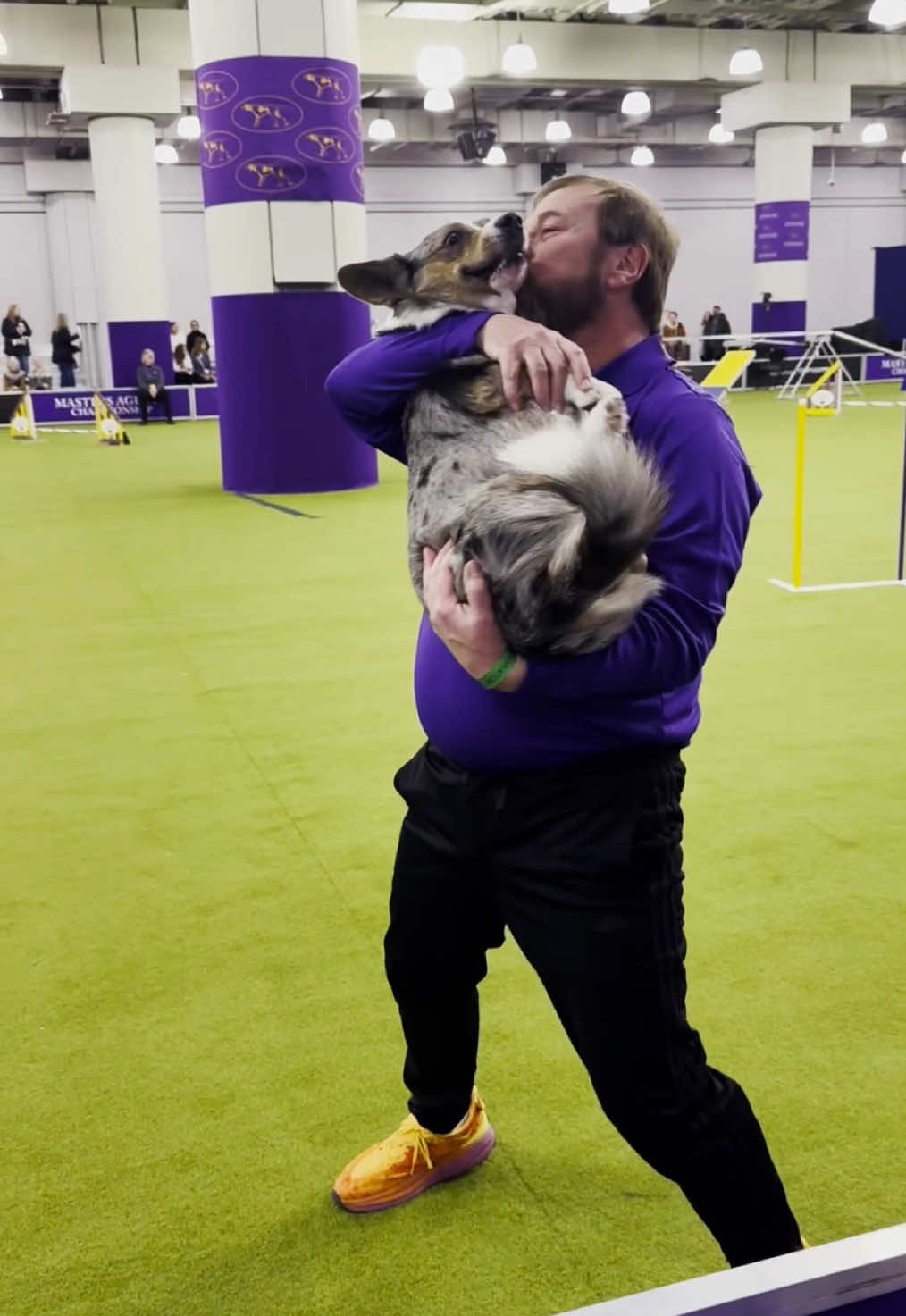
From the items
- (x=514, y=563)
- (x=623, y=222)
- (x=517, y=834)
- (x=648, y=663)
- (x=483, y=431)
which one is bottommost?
(x=517, y=834)

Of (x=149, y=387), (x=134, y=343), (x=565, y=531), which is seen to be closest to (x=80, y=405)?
(x=134, y=343)

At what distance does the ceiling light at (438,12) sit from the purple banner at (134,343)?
5.56m

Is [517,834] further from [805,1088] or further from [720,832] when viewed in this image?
[720,832]

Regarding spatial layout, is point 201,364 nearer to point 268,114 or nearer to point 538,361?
point 268,114

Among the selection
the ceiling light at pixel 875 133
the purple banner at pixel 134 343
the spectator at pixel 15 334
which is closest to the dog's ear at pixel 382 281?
the purple banner at pixel 134 343

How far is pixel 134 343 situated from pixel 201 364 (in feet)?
8.97

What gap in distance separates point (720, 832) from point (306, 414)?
24.5 feet

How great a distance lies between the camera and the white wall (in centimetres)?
2545

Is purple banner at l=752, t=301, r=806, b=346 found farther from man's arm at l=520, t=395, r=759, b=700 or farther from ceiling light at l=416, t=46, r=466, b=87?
man's arm at l=520, t=395, r=759, b=700

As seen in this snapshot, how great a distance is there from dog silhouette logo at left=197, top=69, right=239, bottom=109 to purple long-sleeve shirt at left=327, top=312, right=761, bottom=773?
9232 mm

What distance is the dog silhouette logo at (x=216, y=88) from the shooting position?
32.2 feet

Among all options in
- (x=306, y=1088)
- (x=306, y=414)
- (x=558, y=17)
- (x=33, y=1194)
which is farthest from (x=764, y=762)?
(x=558, y=17)

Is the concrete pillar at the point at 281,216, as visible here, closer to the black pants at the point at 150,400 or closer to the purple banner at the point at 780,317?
the black pants at the point at 150,400

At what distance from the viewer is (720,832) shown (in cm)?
365
